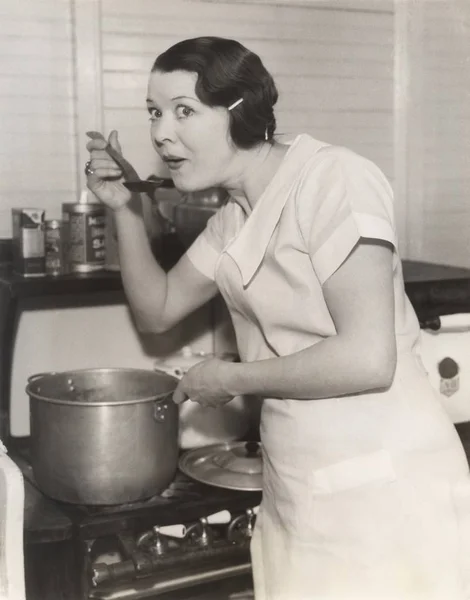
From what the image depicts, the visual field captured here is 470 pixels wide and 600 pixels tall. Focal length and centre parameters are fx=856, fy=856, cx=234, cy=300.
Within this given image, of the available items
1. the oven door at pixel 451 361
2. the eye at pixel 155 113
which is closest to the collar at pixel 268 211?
the eye at pixel 155 113

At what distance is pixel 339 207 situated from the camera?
1.22m

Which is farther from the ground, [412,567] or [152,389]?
[152,389]

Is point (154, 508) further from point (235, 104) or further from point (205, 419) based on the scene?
point (235, 104)

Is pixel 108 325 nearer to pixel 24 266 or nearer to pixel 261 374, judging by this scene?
pixel 24 266

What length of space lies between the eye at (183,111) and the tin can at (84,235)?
509 mm

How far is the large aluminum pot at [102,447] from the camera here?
4.78 feet

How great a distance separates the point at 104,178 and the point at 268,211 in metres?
0.37

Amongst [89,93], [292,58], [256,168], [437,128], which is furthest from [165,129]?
[437,128]

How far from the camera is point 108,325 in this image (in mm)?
1926

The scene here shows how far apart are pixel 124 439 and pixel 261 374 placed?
0.31 m

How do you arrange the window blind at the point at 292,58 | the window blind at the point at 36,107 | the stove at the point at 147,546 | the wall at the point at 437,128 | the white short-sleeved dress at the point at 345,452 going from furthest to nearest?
the wall at the point at 437,128
the window blind at the point at 292,58
the window blind at the point at 36,107
the stove at the point at 147,546
the white short-sleeved dress at the point at 345,452

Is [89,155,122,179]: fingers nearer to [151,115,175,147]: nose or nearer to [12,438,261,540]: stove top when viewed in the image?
[151,115,175,147]: nose

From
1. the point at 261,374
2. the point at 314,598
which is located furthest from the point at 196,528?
the point at 261,374

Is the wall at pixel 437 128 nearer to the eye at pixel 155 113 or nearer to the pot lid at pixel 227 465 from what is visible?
the pot lid at pixel 227 465
